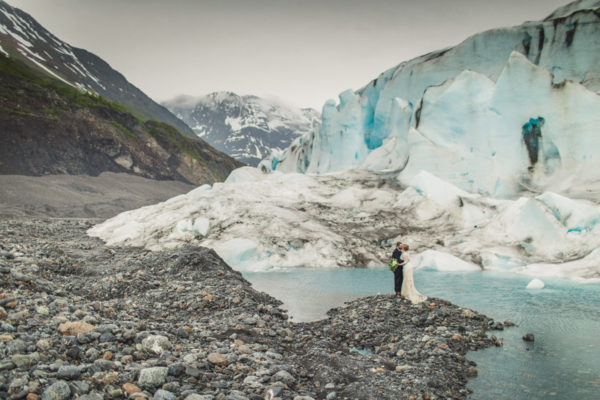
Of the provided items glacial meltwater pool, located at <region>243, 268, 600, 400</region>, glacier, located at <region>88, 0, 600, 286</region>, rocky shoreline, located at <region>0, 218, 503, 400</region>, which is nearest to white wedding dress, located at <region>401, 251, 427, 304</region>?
rocky shoreline, located at <region>0, 218, 503, 400</region>

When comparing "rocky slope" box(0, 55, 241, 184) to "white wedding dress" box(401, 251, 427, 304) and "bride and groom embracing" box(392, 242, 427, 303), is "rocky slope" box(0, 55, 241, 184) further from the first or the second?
"white wedding dress" box(401, 251, 427, 304)

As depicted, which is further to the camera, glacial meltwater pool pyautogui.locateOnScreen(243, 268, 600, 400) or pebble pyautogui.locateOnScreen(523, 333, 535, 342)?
pebble pyautogui.locateOnScreen(523, 333, 535, 342)

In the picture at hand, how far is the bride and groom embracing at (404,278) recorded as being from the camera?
8.77m

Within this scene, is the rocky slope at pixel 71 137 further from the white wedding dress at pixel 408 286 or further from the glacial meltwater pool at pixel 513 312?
the white wedding dress at pixel 408 286

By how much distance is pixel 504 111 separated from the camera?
23.6 m

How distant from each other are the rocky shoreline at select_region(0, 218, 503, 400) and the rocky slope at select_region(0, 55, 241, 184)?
4716 centimetres

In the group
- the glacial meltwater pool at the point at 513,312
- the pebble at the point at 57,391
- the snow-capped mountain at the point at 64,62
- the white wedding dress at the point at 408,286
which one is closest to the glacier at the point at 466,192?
the glacial meltwater pool at the point at 513,312

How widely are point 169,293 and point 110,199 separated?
42.8 m

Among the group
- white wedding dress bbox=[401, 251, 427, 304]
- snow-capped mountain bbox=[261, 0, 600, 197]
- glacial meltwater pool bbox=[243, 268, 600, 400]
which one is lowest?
glacial meltwater pool bbox=[243, 268, 600, 400]

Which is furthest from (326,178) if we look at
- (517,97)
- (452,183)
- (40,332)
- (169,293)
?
(40,332)

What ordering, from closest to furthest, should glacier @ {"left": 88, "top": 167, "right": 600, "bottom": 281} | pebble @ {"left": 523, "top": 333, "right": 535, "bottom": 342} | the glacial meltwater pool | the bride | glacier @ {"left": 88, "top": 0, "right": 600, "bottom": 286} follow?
the glacial meltwater pool, pebble @ {"left": 523, "top": 333, "right": 535, "bottom": 342}, the bride, glacier @ {"left": 88, "top": 167, "right": 600, "bottom": 281}, glacier @ {"left": 88, "top": 0, "right": 600, "bottom": 286}

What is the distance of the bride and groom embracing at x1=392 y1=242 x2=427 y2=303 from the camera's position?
8.77 metres

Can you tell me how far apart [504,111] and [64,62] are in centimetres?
13012

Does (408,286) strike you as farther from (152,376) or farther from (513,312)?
(152,376)
